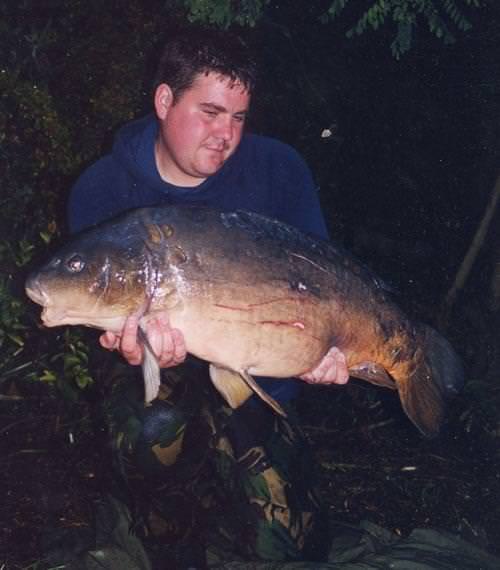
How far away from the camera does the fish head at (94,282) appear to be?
2305 mm

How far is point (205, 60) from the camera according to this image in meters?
3.03

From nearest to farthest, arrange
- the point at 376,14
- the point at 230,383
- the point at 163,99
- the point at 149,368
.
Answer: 1. the point at 149,368
2. the point at 230,383
3. the point at 163,99
4. the point at 376,14

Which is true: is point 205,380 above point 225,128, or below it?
below

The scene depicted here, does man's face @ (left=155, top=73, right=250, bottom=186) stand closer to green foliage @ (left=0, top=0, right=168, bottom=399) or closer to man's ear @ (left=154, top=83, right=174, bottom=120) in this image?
man's ear @ (left=154, top=83, right=174, bottom=120)

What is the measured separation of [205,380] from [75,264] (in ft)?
3.87

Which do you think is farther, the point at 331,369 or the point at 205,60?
the point at 205,60

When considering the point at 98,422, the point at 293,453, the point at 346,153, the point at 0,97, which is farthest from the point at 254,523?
the point at 346,153

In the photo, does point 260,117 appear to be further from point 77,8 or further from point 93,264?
point 93,264


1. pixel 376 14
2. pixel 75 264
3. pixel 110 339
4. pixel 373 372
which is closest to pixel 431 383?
pixel 373 372

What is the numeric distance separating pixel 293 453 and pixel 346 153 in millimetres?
3360

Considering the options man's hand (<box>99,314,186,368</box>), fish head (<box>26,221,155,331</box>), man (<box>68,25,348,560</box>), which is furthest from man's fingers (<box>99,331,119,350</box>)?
fish head (<box>26,221,155,331</box>)

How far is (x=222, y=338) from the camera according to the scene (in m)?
2.38

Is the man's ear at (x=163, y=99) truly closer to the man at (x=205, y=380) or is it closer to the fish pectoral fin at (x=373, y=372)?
the man at (x=205, y=380)

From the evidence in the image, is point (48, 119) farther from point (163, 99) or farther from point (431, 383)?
point (431, 383)
